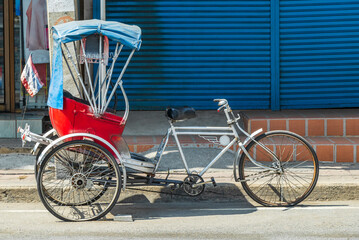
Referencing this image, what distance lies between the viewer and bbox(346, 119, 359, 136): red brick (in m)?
8.92

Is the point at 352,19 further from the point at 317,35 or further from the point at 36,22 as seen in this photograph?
the point at 36,22

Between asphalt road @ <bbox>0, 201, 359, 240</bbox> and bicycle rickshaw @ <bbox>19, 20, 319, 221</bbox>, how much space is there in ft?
0.60

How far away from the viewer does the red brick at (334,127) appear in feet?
29.2

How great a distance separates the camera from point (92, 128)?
6.23 meters

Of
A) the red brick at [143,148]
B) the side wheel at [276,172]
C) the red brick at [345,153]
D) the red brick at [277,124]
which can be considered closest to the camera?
the side wheel at [276,172]

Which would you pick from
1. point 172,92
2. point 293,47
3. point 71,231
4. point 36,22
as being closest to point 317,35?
point 293,47

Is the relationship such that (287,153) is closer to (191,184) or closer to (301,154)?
(301,154)

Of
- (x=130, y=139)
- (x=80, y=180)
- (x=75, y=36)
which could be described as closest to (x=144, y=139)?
(x=130, y=139)

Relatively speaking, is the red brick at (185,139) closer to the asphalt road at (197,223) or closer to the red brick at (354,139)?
the asphalt road at (197,223)

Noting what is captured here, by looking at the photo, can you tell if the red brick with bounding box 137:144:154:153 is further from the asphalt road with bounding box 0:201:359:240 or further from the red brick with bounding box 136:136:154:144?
the asphalt road with bounding box 0:201:359:240

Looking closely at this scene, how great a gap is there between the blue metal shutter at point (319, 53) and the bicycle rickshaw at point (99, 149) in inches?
139

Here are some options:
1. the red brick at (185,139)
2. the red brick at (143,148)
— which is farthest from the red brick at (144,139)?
the red brick at (185,139)

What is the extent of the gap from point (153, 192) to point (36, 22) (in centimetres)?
403

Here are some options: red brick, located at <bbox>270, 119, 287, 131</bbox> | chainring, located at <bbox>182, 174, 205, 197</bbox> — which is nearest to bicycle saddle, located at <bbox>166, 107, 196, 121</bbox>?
chainring, located at <bbox>182, 174, 205, 197</bbox>
